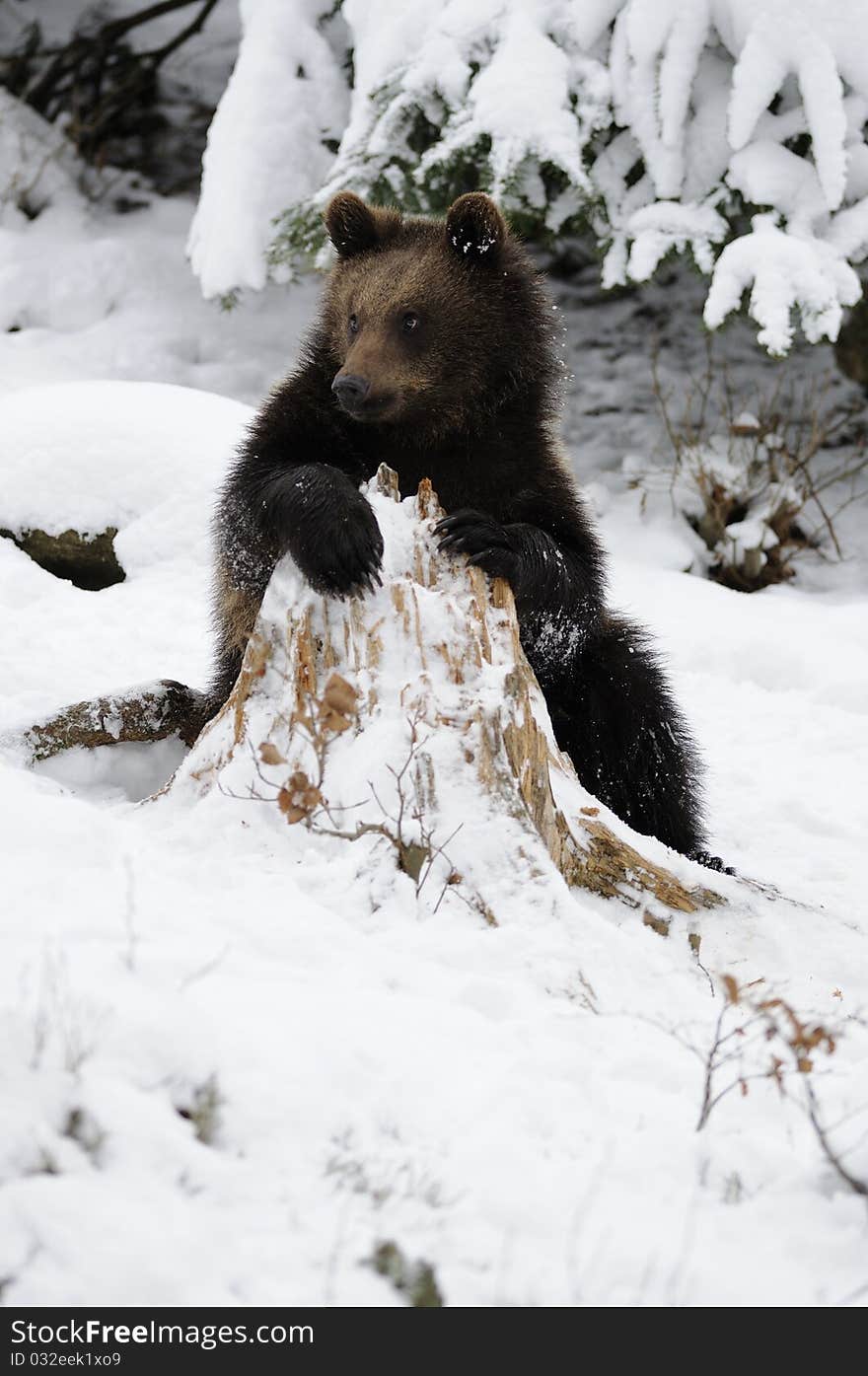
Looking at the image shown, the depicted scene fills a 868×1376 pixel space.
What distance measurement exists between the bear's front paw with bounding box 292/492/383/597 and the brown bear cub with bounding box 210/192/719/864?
35 cm

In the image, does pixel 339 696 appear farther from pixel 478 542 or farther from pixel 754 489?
pixel 754 489

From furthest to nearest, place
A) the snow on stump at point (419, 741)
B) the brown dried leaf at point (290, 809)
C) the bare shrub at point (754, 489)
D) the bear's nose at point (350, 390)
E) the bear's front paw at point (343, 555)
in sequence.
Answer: the bare shrub at point (754, 489), the bear's nose at point (350, 390), the bear's front paw at point (343, 555), the snow on stump at point (419, 741), the brown dried leaf at point (290, 809)

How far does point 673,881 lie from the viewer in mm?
3090

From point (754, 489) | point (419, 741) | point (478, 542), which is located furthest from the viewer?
point (754, 489)

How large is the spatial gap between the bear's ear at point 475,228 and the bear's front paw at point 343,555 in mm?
1221

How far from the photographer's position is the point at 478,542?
313 cm

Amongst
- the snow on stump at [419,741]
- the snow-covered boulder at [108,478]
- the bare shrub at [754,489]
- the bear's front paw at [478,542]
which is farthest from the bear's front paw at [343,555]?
the bare shrub at [754,489]

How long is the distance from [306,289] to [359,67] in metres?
2.87

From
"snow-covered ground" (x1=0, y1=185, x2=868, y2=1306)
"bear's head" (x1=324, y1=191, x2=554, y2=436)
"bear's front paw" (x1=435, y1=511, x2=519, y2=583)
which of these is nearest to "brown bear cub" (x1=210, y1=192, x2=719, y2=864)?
"bear's head" (x1=324, y1=191, x2=554, y2=436)

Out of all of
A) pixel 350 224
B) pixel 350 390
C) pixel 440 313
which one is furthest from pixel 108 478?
pixel 350 390

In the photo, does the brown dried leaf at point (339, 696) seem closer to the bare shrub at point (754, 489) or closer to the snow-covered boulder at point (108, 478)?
the snow-covered boulder at point (108, 478)

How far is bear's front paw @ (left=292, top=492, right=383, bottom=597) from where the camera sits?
295 cm

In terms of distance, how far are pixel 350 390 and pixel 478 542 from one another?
63 centimetres

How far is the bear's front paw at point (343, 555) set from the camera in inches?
116
